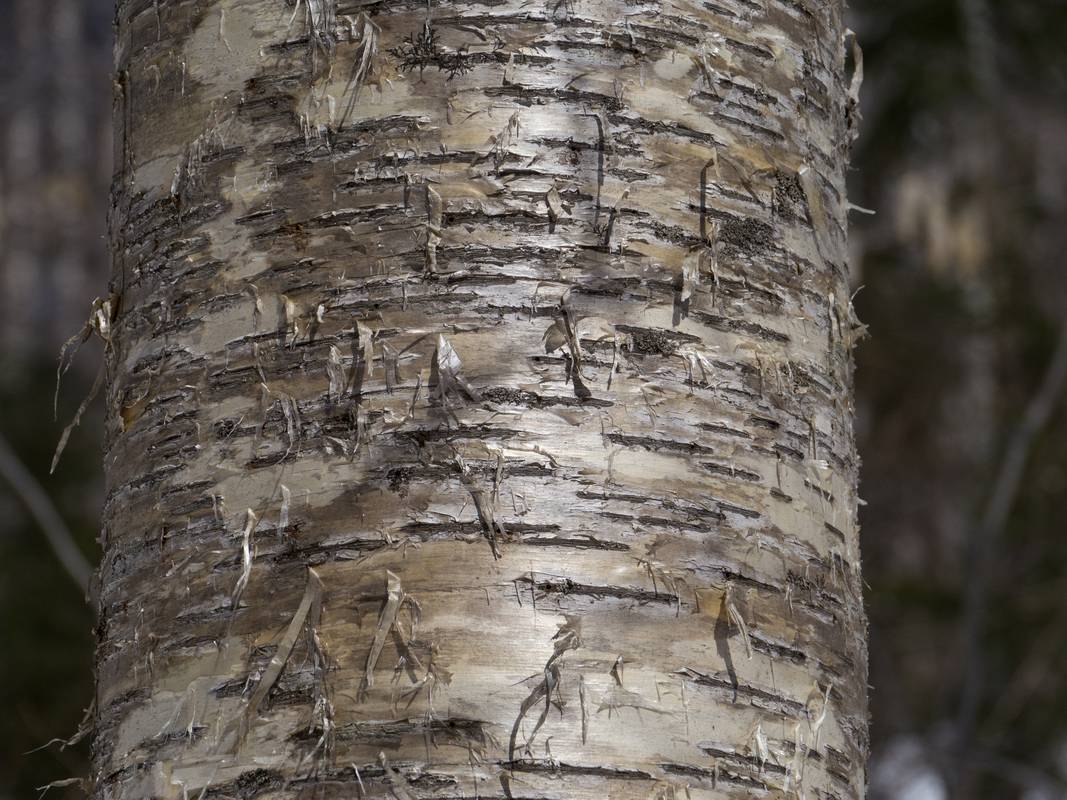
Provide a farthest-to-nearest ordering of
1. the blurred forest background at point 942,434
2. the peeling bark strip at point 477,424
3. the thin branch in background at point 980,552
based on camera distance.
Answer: the blurred forest background at point 942,434 → the thin branch in background at point 980,552 → the peeling bark strip at point 477,424

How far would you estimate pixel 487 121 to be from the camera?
1.26 m

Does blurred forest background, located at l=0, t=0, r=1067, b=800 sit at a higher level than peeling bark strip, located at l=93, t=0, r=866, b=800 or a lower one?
higher

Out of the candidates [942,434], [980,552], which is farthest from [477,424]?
[942,434]

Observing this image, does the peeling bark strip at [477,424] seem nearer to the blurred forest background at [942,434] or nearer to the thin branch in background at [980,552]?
the blurred forest background at [942,434]

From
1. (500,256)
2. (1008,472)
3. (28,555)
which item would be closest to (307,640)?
(500,256)

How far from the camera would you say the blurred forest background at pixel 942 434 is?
6.66m

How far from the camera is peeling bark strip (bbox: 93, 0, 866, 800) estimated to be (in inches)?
45.5

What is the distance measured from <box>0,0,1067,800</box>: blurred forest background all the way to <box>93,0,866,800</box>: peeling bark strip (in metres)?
4.66

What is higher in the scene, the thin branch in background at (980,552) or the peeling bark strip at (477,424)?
the thin branch in background at (980,552)

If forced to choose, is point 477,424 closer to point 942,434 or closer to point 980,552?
point 980,552

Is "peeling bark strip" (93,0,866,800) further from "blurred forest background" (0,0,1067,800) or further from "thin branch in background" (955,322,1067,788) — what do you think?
"thin branch in background" (955,322,1067,788)

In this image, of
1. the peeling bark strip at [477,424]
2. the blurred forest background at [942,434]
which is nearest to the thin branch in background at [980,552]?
the blurred forest background at [942,434]

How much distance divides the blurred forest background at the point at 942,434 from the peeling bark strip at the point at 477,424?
4658mm

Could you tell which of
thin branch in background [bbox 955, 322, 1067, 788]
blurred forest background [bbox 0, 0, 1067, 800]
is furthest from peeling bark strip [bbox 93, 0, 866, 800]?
thin branch in background [bbox 955, 322, 1067, 788]
